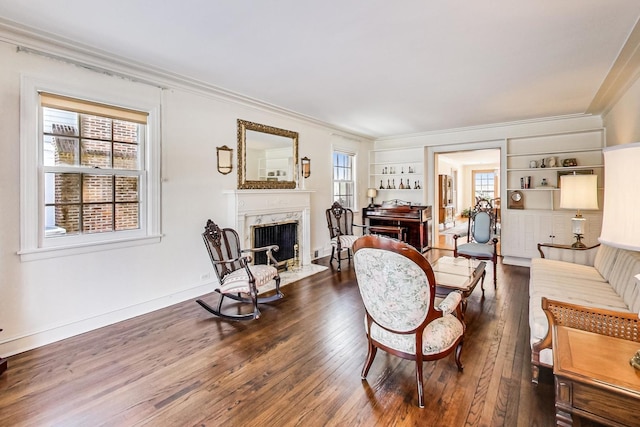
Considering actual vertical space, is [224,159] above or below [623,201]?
above

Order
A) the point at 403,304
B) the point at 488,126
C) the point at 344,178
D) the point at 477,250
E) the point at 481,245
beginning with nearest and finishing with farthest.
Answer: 1. the point at 403,304
2. the point at 477,250
3. the point at 481,245
4. the point at 488,126
5. the point at 344,178

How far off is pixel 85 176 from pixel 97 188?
0.15 m

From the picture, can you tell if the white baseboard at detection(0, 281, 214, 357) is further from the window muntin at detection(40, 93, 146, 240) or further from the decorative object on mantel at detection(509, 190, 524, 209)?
the decorative object on mantel at detection(509, 190, 524, 209)

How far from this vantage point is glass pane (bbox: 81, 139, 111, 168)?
9.93 ft

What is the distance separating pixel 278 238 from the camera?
502 cm

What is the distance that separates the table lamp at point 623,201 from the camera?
1181 mm

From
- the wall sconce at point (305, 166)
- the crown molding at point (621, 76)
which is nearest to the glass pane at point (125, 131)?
the wall sconce at point (305, 166)

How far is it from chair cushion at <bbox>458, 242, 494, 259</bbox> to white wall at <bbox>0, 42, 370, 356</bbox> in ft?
11.5

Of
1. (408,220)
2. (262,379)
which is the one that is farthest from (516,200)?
(262,379)

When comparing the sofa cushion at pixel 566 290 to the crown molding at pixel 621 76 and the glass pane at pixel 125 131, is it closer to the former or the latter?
the crown molding at pixel 621 76

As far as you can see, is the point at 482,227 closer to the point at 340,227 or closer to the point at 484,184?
the point at 340,227

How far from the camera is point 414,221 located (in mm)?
6512

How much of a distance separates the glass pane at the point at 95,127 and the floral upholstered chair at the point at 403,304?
2897 millimetres

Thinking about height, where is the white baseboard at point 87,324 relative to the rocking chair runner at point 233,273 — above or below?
below
